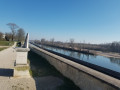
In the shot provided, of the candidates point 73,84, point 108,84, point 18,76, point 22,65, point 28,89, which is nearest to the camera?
point 108,84

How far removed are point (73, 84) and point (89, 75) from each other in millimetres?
1302

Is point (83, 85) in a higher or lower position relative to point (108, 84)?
lower

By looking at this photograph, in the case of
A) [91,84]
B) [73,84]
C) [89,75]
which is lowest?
[73,84]

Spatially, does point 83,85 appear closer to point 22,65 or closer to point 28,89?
point 28,89

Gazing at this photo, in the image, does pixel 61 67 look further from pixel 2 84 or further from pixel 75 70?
pixel 2 84

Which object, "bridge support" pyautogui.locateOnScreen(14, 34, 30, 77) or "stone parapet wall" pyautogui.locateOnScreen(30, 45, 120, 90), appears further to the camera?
"bridge support" pyautogui.locateOnScreen(14, 34, 30, 77)

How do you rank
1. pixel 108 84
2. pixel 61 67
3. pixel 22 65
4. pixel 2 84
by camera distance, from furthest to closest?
pixel 61 67 < pixel 22 65 < pixel 2 84 < pixel 108 84

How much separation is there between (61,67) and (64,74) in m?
0.68

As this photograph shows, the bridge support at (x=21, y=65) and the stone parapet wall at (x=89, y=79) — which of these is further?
the bridge support at (x=21, y=65)

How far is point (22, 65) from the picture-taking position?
577 cm

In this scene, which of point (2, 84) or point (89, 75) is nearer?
point (89, 75)

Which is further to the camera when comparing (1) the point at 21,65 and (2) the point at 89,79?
(1) the point at 21,65

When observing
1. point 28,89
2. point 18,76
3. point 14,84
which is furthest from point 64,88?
point 18,76

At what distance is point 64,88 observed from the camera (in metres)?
4.43
